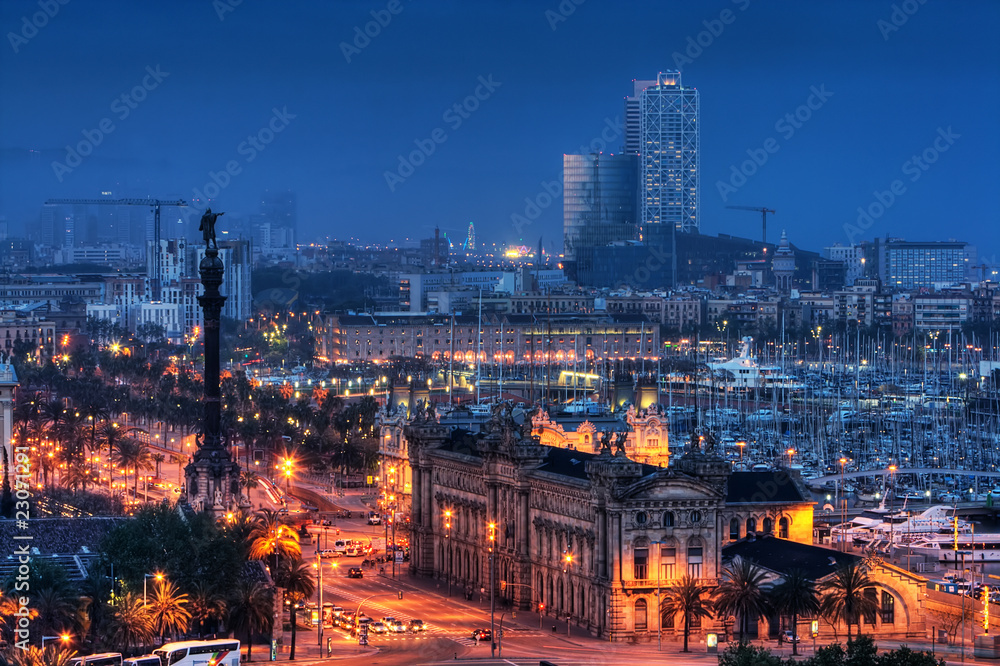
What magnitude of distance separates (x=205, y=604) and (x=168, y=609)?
6.54 feet

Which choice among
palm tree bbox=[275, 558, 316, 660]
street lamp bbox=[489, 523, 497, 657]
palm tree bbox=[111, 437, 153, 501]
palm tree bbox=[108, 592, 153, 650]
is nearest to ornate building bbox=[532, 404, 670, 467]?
street lamp bbox=[489, 523, 497, 657]

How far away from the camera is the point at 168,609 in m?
69.3

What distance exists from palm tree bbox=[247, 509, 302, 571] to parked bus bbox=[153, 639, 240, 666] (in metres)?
9.87

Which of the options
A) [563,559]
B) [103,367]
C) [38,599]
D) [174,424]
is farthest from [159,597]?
[103,367]

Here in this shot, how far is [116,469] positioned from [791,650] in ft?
211

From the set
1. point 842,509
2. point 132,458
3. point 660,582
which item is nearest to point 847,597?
point 660,582

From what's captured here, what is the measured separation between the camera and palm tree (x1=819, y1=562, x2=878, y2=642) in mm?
72938

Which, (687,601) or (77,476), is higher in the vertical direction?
(77,476)

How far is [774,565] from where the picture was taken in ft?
251

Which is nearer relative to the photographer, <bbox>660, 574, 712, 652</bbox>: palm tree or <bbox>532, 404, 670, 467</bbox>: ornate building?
<bbox>660, 574, 712, 652</bbox>: palm tree

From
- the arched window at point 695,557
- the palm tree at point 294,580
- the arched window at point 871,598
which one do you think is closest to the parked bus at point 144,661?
the palm tree at point 294,580

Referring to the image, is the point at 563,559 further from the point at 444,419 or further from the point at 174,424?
the point at 174,424

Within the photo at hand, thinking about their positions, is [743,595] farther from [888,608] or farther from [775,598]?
[888,608]

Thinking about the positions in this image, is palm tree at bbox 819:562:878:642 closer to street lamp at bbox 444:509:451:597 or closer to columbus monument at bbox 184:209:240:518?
street lamp at bbox 444:509:451:597
